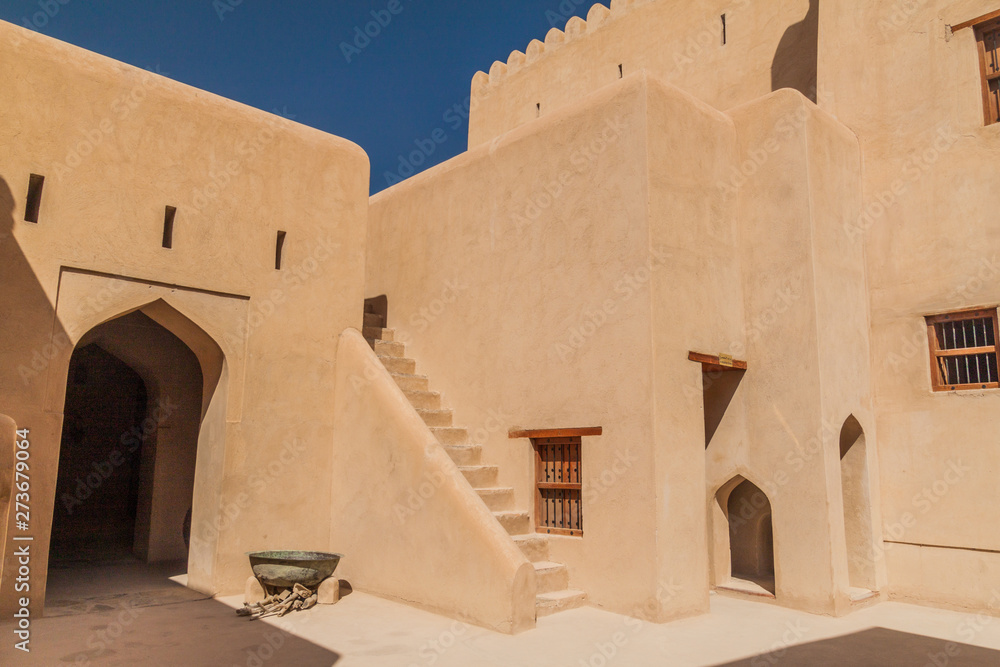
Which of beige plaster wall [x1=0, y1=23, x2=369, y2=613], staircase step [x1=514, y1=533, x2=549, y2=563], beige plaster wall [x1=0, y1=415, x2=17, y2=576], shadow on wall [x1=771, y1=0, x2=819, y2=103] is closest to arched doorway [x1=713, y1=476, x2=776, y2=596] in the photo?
staircase step [x1=514, y1=533, x2=549, y2=563]

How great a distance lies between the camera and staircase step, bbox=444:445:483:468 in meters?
9.23

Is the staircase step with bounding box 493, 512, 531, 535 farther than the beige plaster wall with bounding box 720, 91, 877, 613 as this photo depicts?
Yes

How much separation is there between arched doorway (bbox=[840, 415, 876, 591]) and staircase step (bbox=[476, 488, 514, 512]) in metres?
3.76

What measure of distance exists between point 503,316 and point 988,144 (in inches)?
232

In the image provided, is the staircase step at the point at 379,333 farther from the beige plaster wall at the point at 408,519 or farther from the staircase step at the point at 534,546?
the staircase step at the point at 534,546

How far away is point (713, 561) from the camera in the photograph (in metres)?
9.12

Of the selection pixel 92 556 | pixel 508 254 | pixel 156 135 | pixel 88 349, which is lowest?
pixel 92 556

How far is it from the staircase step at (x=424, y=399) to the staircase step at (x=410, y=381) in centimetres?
10

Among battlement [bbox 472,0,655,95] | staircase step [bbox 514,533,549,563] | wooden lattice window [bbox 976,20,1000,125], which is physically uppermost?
battlement [bbox 472,0,655,95]

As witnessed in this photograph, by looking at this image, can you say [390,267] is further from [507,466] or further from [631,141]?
[631,141]

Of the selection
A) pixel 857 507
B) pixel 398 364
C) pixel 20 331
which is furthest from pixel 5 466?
pixel 857 507

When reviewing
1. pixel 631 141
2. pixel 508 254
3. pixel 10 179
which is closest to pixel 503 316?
pixel 508 254

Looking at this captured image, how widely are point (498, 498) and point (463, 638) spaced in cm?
234

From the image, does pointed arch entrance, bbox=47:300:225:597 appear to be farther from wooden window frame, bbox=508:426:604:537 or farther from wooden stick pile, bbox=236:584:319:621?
wooden window frame, bbox=508:426:604:537
